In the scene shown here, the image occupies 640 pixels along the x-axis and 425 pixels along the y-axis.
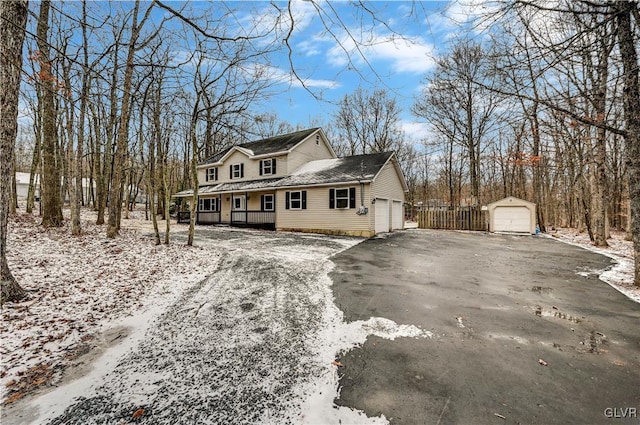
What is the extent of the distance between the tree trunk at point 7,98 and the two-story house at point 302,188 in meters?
11.4

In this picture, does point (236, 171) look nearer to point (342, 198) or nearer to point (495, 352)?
point (342, 198)

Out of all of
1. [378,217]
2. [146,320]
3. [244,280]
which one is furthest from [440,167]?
[146,320]

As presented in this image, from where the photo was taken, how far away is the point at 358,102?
28.0 meters

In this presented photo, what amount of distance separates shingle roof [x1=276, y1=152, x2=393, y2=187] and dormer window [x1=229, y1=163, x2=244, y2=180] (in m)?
4.79

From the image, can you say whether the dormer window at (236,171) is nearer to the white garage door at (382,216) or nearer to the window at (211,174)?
the window at (211,174)

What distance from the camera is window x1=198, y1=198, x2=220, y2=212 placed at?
2100 cm

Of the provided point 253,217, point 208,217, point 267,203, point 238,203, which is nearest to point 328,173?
point 267,203

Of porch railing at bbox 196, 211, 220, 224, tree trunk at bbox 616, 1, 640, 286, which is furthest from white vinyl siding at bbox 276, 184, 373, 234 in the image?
tree trunk at bbox 616, 1, 640, 286

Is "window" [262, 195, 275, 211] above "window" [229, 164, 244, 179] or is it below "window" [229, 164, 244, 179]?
below

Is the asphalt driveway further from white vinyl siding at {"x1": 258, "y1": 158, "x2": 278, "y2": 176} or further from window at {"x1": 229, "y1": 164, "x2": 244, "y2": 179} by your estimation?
window at {"x1": 229, "y1": 164, "x2": 244, "y2": 179}

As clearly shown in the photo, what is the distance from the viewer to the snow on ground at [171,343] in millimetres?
2115

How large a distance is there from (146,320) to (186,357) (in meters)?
1.39

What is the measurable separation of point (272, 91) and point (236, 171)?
50.6 ft

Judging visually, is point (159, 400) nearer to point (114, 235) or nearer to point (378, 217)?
point (114, 235)
